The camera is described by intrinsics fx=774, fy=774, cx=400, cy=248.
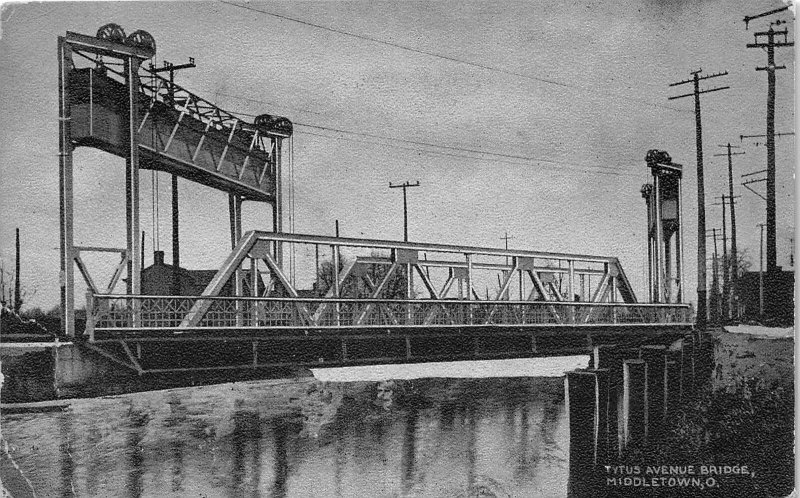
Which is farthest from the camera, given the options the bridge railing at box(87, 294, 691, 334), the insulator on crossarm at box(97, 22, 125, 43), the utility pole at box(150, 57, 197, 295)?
the utility pole at box(150, 57, 197, 295)

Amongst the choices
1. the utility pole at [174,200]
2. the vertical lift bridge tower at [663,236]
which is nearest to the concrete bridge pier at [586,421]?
the vertical lift bridge tower at [663,236]

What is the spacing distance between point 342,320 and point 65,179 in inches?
182

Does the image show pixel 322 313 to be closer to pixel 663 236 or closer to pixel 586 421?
pixel 586 421

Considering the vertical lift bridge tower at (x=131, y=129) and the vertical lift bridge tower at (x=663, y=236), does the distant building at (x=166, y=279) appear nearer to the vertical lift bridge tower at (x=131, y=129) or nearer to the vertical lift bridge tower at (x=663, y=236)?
the vertical lift bridge tower at (x=131, y=129)

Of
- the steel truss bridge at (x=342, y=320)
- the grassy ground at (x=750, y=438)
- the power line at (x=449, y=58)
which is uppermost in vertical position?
the power line at (x=449, y=58)

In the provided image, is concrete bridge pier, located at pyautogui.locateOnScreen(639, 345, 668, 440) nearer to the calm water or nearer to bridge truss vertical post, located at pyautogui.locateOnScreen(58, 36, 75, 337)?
the calm water

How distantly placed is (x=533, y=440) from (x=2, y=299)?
35.9ft

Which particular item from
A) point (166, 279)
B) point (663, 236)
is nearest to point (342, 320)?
point (166, 279)

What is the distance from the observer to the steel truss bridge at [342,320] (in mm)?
10359

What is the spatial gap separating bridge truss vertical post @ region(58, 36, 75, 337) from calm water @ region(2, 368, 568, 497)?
6.14 feet

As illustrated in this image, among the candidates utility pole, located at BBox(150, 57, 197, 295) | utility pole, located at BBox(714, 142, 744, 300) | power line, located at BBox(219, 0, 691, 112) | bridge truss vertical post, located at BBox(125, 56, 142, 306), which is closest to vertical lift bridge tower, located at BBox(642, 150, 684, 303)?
utility pole, located at BBox(714, 142, 744, 300)

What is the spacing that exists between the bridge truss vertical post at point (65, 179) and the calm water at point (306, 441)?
187 cm

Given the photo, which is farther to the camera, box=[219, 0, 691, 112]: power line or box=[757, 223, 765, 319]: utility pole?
box=[757, 223, 765, 319]: utility pole

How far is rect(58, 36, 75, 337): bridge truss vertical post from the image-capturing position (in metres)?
10.6
